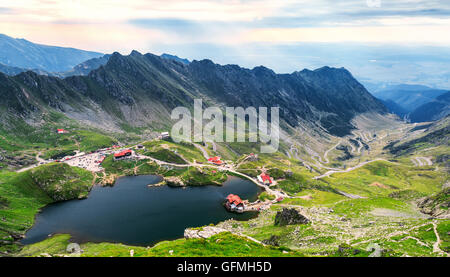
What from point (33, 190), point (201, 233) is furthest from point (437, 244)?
point (33, 190)

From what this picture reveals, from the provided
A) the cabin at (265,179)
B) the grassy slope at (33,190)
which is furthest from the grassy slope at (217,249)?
the cabin at (265,179)

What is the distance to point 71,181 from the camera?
142 meters

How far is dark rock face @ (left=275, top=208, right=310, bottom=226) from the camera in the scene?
9136cm

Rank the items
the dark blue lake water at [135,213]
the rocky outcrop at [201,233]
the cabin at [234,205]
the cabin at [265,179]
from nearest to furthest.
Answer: the rocky outcrop at [201,233], the dark blue lake water at [135,213], the cabin at [234,205], the cabin at [265,179]

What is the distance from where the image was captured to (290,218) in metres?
94.2

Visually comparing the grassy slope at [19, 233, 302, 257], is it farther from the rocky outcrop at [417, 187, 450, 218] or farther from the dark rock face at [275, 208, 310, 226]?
the rocky outcrop at [417, 187, 450, 218]

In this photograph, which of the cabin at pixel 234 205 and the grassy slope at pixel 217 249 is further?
the cabin at pixel 234 205

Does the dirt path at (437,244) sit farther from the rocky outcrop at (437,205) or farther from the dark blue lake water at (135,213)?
the dark blue lake water at (135,213)

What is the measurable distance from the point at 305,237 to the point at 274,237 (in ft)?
32.8

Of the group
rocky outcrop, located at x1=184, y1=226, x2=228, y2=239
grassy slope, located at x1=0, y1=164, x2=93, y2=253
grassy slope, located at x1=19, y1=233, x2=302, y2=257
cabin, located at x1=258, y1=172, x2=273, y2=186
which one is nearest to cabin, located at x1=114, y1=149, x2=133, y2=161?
grassy slope, located at x1=0, y1=164, x2=93, y2=253

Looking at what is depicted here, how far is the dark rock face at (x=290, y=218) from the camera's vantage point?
91.4 metres
